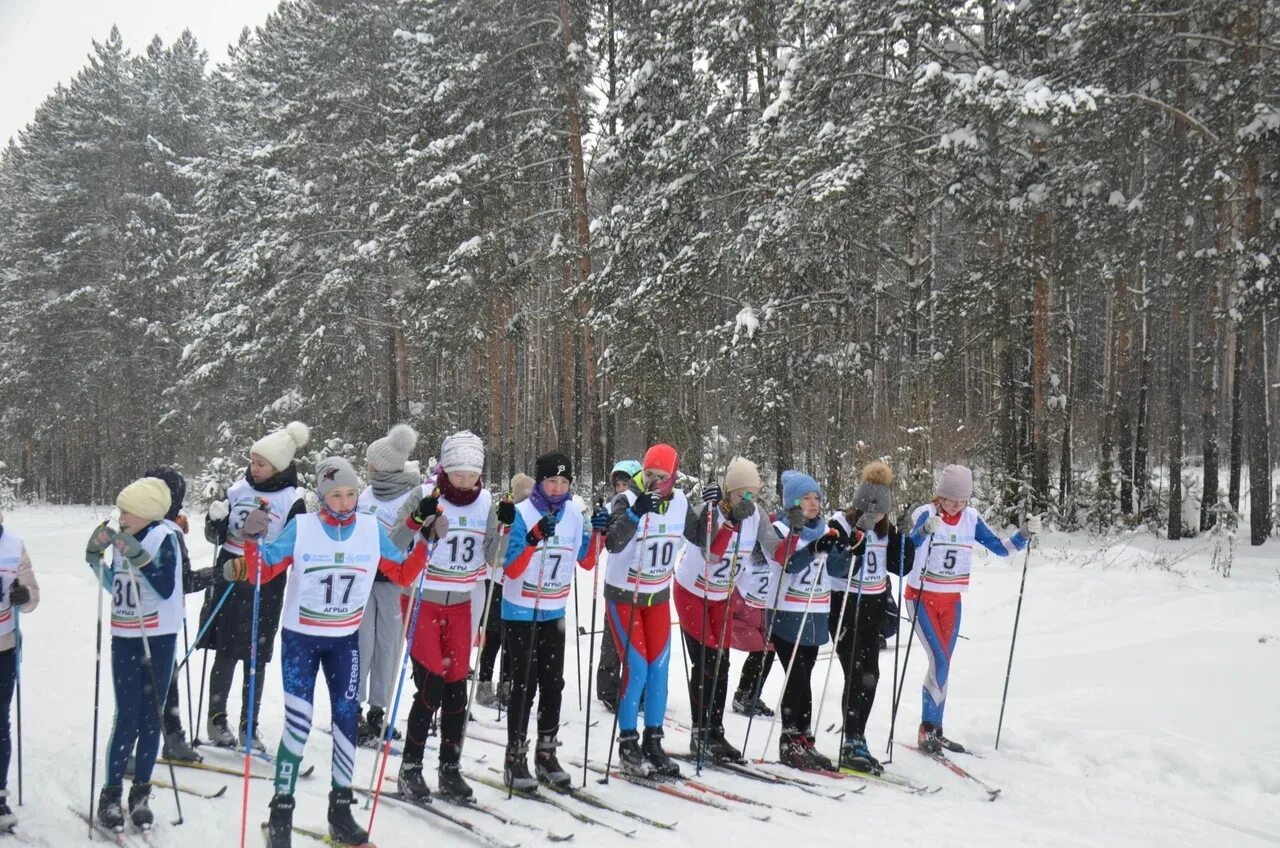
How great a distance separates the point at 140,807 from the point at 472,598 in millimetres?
1937

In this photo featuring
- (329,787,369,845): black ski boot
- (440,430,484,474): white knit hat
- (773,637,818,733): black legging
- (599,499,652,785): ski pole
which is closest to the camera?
(329,787,369,845): black ski boot

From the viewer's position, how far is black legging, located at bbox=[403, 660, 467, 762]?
15.8 feet

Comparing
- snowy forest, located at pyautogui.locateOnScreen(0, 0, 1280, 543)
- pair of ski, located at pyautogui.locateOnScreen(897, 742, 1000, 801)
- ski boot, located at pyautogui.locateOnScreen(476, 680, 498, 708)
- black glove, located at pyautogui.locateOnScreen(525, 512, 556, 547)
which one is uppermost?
snowy forest, located at pyautogui.locateOnScreen(0, 0, 1280, 543)

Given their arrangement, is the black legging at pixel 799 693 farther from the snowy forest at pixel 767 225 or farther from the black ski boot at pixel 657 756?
the snowy forest at pixel 767 225

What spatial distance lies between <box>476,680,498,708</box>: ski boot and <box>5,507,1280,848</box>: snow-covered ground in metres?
0.12

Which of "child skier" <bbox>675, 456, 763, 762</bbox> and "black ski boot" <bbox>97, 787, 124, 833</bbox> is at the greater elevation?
"child skier" <bbox>675, 456, 763, 762</bbox>

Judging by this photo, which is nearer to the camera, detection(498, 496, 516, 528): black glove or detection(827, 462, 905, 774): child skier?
detection(498, 496, 516, 528): black glove

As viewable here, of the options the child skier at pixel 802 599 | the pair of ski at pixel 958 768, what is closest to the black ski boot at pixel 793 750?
the child skier at pixel 802 599

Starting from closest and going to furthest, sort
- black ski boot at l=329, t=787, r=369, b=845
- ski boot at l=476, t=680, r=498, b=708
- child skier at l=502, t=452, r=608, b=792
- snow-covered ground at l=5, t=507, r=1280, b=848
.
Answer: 1. black ski boot at l=329, t=787, r=369, b=845
2. snow-covered ground at l=5, t=507, r=1280, b=848
3. child skier at l=502, t=452, r=608, b=792
4. ski boot at l=476, t=680, r=498, b=708

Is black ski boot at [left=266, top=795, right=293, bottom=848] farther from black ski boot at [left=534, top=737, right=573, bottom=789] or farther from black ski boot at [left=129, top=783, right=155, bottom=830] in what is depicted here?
black ski boot at [left=534, top=737, right=573, bottom=789]

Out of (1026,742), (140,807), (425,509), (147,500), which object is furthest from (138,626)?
(1026,742)

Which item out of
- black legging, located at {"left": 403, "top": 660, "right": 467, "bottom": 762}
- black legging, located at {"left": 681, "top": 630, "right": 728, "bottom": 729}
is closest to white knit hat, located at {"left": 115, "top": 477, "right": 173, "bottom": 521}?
black legging, located at {"left": 403, "top": 660, "right": 467, "bottom": 762}

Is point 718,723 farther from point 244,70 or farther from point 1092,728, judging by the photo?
point 244,70

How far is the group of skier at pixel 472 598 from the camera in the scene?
174 inches
